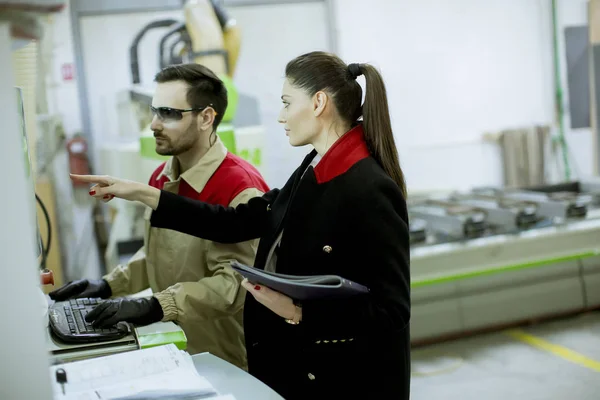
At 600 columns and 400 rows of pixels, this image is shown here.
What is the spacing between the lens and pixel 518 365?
4219 mm

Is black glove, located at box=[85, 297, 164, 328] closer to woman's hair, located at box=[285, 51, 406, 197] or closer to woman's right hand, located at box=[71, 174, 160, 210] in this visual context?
woman's right hand, located at box=[71, 174, 160, 210]

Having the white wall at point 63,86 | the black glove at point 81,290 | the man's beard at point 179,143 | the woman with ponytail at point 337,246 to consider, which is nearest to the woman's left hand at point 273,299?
the woman with ponytail at point 337,246

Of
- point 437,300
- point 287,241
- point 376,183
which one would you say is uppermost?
point 376,183

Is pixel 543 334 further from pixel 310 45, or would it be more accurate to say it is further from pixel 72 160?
pixel 72 160

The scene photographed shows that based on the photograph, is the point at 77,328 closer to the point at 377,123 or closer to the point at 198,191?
the point at 198,191

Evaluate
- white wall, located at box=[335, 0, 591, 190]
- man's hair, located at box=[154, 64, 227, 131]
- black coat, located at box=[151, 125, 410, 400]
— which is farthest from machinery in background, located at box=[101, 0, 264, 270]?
white wall, located at box=[335, 0, 591, 190]

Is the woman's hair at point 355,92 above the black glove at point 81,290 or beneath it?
above

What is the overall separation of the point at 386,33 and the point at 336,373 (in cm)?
572

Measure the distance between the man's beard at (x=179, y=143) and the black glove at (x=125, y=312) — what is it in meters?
0.52

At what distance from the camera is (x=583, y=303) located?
493 cm

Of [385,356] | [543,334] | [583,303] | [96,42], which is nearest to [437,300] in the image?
[543,334]

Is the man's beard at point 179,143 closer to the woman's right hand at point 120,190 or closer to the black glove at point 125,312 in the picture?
the woman's right hand at point 120,190

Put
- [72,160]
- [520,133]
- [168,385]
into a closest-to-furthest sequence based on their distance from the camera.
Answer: [168,385] < [72,160] < [520,133]

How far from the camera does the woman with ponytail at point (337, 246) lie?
1.62 m
